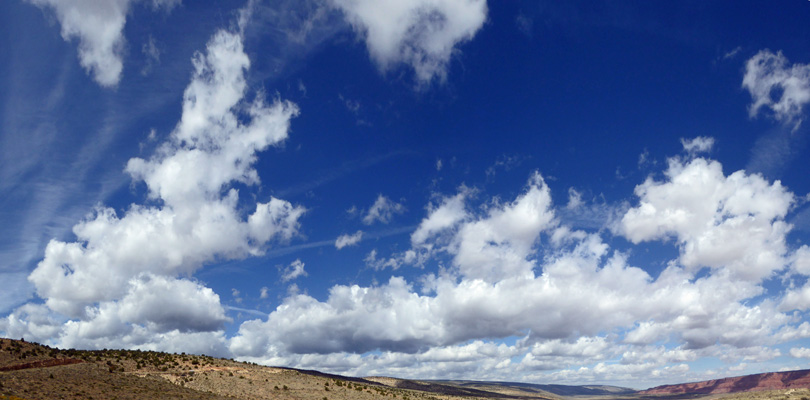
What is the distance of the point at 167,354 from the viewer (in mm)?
79750

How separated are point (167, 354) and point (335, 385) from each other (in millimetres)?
30757

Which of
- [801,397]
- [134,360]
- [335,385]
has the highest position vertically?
[134,360]

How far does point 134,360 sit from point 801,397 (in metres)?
187

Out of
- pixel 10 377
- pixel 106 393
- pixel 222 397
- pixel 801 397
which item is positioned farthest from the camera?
pixel 801 397

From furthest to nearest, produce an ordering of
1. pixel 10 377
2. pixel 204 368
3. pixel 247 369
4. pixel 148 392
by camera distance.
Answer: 1. pixel 247 369
2. pixel 204 368
3. pixel 148 392
4. pixel 10 377

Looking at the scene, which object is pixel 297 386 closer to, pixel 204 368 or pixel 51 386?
pixel 204 368

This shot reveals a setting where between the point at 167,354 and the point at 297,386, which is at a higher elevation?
the point at 167,354

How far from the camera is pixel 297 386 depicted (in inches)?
2943

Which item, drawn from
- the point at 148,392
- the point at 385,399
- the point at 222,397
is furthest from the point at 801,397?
the point at 148,392

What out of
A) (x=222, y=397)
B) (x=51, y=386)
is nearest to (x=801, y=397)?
(x=222, y=397)

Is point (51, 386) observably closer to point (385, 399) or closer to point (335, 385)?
point (335, 385)

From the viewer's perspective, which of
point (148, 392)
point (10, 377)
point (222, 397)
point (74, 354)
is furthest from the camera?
point (74, 354)

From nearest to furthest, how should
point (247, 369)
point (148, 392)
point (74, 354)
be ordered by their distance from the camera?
point (148, 392) < point (74, 354) < point (247, 369)

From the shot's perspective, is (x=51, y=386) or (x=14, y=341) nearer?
(x=51, y=386)
